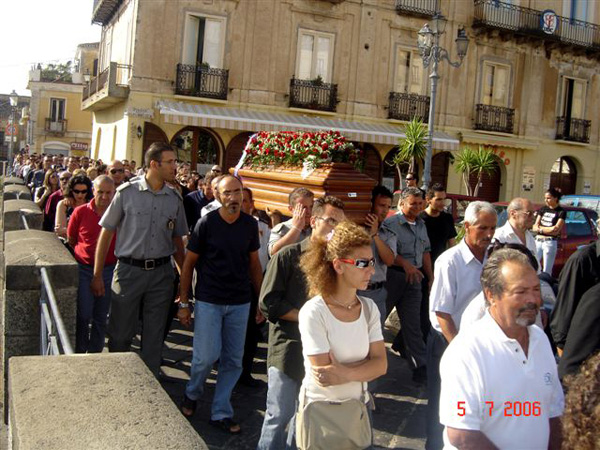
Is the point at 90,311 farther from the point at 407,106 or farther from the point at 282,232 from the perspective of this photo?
the point at 407,106

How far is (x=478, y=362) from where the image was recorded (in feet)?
9.12

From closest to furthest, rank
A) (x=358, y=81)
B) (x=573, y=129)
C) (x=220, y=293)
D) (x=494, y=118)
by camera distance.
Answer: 1. (x=220, y=293)
2. (x=358, y=81)
3. (x=494, y=118)
4. (x=573, y=129)

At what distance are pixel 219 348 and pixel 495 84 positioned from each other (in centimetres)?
2249

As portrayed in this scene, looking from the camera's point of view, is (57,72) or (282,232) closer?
(282,232)

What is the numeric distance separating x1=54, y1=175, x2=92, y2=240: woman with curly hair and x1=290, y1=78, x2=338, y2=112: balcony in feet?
50.0

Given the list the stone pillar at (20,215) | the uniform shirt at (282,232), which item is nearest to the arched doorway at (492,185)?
the stone pillar at (20,215)

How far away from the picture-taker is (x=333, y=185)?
6465 millimetres

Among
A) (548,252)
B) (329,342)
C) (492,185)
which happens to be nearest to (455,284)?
(329,342)

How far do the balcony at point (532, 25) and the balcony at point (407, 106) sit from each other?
3.57 metres

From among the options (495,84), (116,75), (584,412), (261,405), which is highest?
(495,84)

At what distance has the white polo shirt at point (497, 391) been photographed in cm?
274

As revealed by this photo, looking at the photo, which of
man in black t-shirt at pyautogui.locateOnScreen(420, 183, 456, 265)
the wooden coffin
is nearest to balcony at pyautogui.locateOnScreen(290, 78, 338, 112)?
man in black t-shirt at pyautogui.locateOnScreen(420, 183, 456, 265)

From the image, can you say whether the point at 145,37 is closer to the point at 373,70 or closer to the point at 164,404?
the point at 373,70
